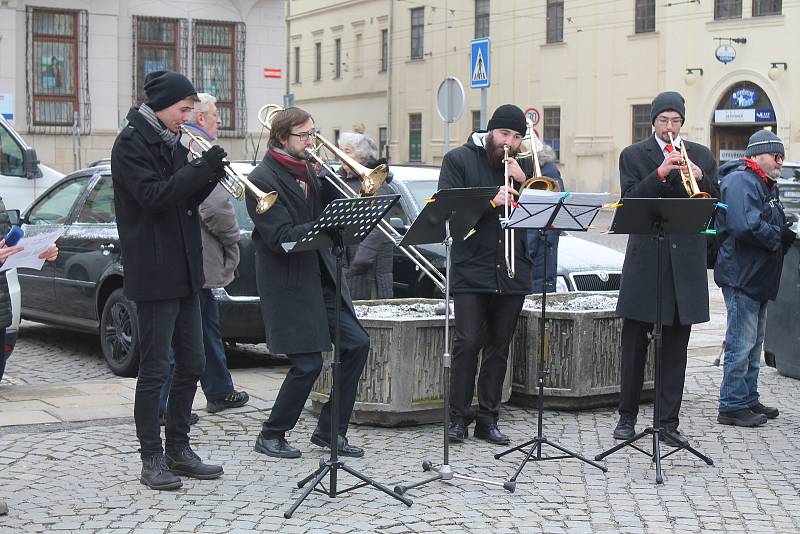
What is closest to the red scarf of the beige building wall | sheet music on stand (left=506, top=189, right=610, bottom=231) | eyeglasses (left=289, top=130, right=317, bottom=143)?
sheet music on stand (left=506, top=189, right=610, bottom=231)

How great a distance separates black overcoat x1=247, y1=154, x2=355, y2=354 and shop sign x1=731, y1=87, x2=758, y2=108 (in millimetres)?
26933

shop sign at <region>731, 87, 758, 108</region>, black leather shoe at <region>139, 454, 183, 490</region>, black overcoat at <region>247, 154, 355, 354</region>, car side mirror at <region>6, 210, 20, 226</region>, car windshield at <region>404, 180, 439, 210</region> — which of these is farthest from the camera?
shop sign at <region>731, 87, 758, 108</region>

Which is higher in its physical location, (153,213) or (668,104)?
(668,104)

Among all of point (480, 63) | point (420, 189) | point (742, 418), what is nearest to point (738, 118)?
point (480, 63)

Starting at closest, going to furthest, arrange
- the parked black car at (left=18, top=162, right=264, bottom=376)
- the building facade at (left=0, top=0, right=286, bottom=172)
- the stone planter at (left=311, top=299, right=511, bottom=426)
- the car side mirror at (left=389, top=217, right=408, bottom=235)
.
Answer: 1. the stone planter at (left=311, top=299, right=511, bottom=426)
2. the parked black car at (left=18, top=162, right=264, bottom=376)
3. the car side mirror at (left=389, top=217, right=408, bottom=235)
4. the building facade at (left=0, top=0, right=286, bottom=172)

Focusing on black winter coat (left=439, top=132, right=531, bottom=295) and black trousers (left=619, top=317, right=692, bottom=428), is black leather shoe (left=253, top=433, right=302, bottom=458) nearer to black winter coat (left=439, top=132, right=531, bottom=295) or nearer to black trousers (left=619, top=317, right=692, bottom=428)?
black winter coat (left=439, top=132, right=531, bottom=295)

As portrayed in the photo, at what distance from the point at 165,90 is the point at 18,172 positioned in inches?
389

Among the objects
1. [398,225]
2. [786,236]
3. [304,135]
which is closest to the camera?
[304,135]

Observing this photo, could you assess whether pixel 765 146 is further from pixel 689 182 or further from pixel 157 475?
pixel 157 475

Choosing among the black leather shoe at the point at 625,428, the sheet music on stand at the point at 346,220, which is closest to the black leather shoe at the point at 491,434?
the black leather shoe at the point at 625,428

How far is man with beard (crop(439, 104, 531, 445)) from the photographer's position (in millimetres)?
7301

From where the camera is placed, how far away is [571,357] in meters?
8.28

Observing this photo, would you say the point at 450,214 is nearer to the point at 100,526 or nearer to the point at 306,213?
the point at 306,213

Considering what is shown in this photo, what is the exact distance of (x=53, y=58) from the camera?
26047 mm
